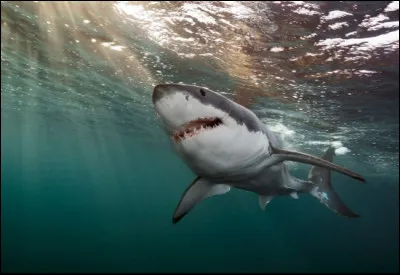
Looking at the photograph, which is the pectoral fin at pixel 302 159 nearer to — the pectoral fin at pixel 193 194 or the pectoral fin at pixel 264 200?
the pectoral fin at pixel 193 194

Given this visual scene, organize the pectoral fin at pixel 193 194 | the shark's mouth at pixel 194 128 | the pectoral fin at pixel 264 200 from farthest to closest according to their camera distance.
Result: the pectoral fin at pixel 264 200
the pectoral fin at pixel 193 194
the shark's mouth at pixel 194 128

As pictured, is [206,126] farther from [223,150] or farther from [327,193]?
[327,193]

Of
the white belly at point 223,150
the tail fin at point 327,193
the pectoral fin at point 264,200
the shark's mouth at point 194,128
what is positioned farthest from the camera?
the pectoral fin at point 264,200

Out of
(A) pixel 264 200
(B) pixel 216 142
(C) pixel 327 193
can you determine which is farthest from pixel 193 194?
(C) pixel 327 193

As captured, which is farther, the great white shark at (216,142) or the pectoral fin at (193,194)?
the pectoral fin at (193,194)

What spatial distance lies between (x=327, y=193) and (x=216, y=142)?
198 inches

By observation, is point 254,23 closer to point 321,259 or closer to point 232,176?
point 232,176

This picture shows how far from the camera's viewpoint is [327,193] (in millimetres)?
7418

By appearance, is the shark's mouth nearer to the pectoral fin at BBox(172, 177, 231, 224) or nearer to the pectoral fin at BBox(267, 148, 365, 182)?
the pectoral fin at BBox(267, 148, 365, 182)

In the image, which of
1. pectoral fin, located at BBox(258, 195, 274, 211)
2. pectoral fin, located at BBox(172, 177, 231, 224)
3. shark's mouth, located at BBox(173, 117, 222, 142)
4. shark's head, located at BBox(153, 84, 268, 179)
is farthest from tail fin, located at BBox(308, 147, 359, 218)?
shark's mouth, located at BBox(173, 117, 222, 142)

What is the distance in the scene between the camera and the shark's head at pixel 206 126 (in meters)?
3.03

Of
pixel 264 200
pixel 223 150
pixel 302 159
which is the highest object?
pixel 223 150

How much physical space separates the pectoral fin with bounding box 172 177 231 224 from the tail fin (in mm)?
2942

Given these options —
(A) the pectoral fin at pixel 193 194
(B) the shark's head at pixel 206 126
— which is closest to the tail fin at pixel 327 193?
(A) the pectoral fin at pixel 193 194
